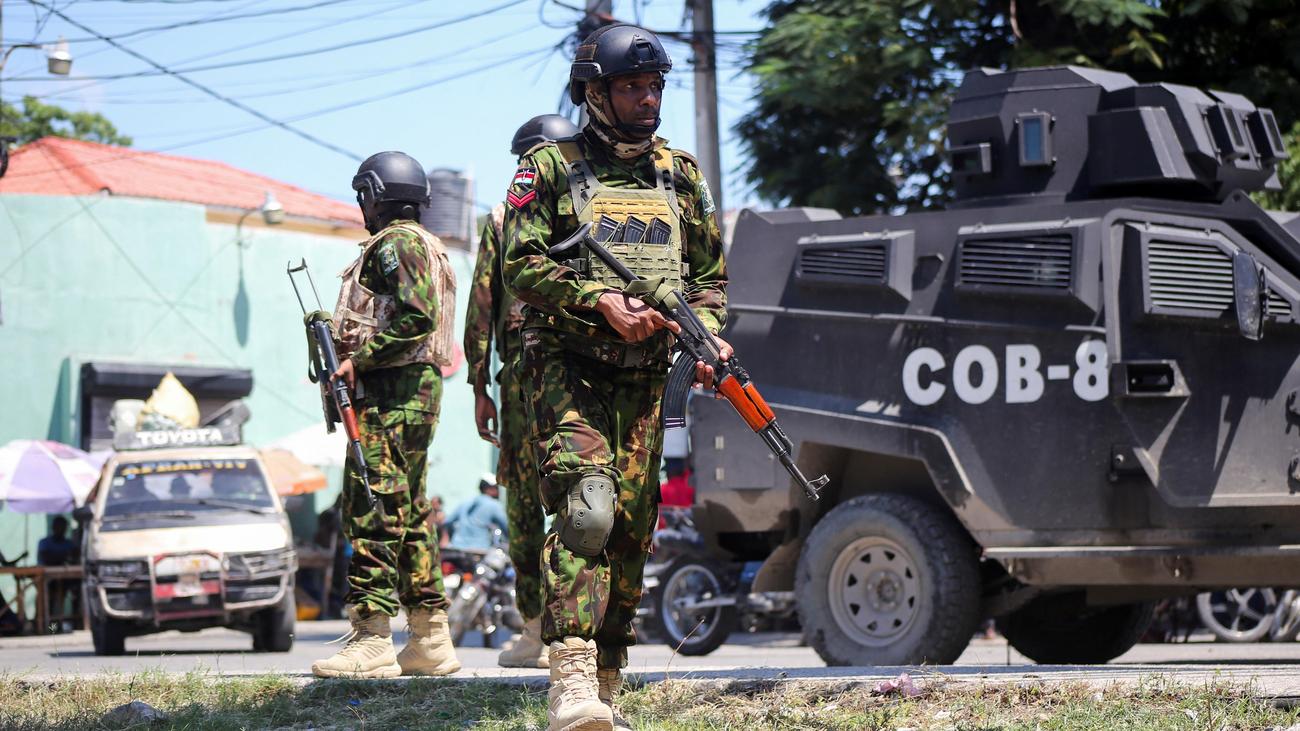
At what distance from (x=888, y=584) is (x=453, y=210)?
74.6ft

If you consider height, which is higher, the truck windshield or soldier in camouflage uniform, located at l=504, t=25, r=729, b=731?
soldier in camouflage uniform, located at l=504, t=25, r=729, b=731

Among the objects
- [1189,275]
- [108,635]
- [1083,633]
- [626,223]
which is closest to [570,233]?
[626,223]

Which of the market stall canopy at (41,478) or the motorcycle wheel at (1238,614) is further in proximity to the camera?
the market stall canopy at (41,478)

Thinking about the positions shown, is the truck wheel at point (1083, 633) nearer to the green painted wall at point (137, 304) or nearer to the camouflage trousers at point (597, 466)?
the camouflage trousers at point (597, 466)

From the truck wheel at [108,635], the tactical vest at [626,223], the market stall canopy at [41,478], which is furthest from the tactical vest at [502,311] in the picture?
the market stall canopy at [41,478]

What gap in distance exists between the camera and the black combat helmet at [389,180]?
7344mm

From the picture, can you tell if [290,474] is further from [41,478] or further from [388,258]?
[388,258]

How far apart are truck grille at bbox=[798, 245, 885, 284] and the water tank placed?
70.8 ft

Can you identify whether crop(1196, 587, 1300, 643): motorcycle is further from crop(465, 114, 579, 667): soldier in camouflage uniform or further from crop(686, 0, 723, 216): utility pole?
crop(465, 114, 579, 667): soldier in camouflage uniform

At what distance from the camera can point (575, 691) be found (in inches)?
Result: 193

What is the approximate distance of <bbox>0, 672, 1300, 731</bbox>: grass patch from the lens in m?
5.12

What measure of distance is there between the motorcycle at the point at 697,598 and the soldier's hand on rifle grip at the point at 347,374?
199 inches

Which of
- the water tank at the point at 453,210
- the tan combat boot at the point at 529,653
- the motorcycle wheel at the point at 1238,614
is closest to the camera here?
the tan combat boot at the point at 529,653

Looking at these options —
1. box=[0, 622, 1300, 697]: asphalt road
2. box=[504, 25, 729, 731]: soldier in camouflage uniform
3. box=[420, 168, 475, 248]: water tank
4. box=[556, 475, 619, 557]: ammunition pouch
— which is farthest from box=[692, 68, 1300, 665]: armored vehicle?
box=[420, 168, 475, 248]: water tank
